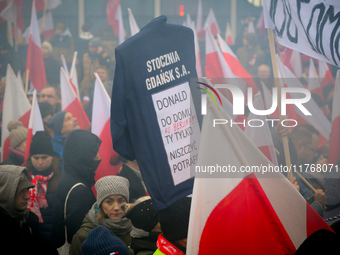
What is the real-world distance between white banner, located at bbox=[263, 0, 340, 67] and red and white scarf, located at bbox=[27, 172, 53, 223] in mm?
2208

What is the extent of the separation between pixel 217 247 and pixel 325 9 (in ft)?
4.57

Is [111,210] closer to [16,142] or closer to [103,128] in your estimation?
[103,128]

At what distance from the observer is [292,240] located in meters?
1.41

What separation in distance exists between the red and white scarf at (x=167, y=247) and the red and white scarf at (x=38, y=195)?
1.53 metres

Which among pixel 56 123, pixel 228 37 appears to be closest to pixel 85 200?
pixel 56 123

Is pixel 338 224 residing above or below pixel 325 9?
below

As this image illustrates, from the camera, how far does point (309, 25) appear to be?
1.95 m

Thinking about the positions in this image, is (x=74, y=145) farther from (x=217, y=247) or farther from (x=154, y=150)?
(x=217, y=247)

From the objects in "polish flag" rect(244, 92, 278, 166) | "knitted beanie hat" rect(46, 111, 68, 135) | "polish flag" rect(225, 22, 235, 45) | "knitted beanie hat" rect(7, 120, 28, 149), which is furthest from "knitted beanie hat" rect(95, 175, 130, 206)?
"polish flag" rect(225, 22, 235, 45)

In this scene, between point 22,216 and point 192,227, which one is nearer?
point 192,227

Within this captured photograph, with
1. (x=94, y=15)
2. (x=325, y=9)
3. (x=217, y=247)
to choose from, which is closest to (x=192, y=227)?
(x=217, y=247)

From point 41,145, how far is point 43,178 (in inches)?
11.5

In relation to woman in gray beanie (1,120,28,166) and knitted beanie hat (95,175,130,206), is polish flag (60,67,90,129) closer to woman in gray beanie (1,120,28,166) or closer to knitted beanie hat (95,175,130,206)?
woman in gray beanie (1,120,28,166)

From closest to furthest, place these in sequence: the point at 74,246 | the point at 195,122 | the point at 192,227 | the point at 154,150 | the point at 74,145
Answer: the point at 192,227
the point at 154,150
the point at 195,122
the point at 74,246
the point at 74,145
